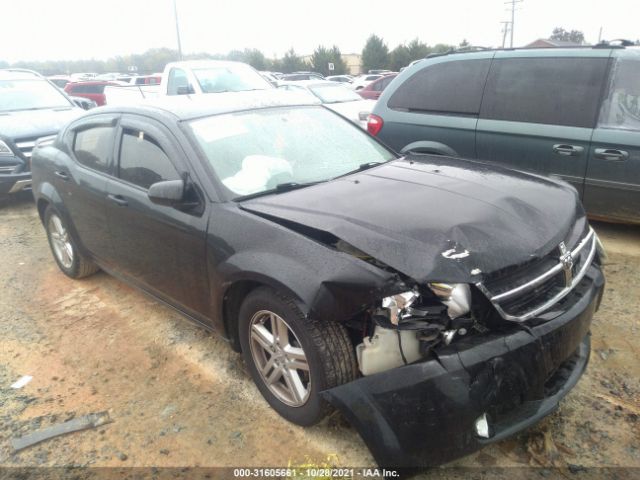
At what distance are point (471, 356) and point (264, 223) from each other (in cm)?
118

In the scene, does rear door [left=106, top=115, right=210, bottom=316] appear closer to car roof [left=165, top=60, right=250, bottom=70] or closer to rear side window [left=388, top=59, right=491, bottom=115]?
rear side window [left=388, top=59, right=491, bottom=115]

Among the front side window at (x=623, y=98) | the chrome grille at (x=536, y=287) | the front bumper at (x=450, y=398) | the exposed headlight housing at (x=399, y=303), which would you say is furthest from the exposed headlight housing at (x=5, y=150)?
the front side window at (x=623, y=98)

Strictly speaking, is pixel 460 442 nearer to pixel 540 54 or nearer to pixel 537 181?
pixel 537 181

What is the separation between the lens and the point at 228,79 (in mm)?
9047

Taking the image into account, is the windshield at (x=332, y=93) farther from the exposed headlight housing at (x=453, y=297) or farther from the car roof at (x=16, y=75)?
the exposed headlight housing at (x=453, y=297)

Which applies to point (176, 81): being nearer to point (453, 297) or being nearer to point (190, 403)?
point (190, 403)

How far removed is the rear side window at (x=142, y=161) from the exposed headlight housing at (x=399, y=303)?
1.59 m

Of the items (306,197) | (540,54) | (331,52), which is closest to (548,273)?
(306,197)

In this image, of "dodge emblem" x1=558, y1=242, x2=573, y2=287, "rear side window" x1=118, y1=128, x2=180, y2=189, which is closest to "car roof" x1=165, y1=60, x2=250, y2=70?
"rear side window" x1=118, y1=128, x2=180, y2=189

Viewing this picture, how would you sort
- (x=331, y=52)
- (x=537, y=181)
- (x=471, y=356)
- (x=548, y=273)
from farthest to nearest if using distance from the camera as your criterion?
(x=331, y=52) → (x=537, y=181) → (x=548, y=273) → (x=471, y=356)

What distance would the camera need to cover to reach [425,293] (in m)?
2.13

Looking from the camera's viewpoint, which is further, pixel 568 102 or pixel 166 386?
pixel 568 102

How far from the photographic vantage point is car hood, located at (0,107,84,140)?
727 centimetres

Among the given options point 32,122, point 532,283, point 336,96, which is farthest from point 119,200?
point 336,96
